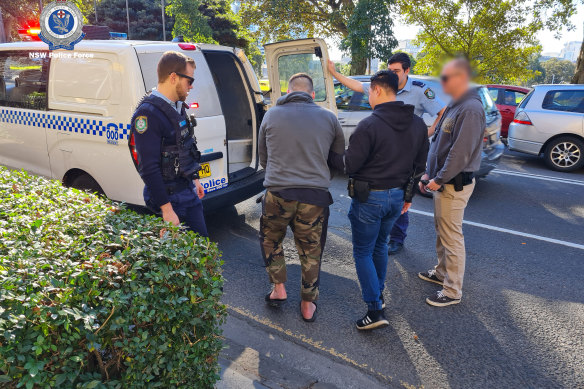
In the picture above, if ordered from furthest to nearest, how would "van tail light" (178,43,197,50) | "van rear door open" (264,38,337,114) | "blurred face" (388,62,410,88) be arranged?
"van rear door open" (264,38,337,114) < "van tail light" (178,43,197,50) < "blurred face" (388,62,410,88)

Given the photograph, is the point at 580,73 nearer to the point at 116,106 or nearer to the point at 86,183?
the point at 116,106

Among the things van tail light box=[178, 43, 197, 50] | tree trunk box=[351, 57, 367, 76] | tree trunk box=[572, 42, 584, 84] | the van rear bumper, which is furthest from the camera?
tree trunk box=[351, 57, 367, 76]

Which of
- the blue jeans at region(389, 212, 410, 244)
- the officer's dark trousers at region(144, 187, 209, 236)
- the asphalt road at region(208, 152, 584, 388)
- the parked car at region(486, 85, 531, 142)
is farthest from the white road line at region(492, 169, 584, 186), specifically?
the officer's dark trousers at region(144, 187, 209, 236)

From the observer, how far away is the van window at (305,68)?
5.04 meters

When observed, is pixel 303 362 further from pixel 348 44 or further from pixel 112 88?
pixel 348 44

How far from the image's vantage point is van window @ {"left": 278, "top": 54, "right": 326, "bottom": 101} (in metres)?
5.04

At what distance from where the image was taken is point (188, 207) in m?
3.03

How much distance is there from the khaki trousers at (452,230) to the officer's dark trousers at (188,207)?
1871 mm

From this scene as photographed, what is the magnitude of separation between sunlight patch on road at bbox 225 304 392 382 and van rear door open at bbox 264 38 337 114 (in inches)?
103

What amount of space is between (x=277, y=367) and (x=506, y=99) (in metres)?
10.8

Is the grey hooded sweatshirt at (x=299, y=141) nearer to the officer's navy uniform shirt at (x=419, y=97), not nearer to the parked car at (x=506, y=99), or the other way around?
the officer's navy uniform shirt at (x=419, y=97)

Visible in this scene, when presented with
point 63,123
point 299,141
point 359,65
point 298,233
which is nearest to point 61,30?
point 63,123

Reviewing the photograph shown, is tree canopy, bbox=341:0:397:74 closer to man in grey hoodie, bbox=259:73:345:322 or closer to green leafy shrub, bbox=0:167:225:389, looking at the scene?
man in grey hoodie, bbox=259:73:345:322

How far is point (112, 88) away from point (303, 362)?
111 inches
